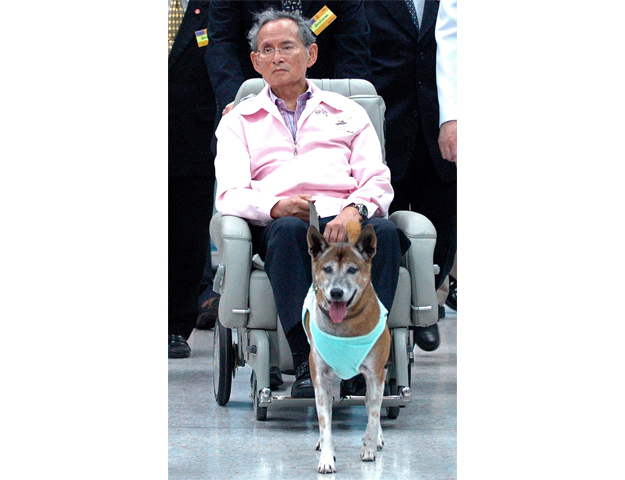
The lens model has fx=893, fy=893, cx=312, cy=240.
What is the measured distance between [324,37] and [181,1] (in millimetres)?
691

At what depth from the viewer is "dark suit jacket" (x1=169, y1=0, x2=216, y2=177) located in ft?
11.5

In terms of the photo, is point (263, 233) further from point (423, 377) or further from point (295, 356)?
point (423, 377)

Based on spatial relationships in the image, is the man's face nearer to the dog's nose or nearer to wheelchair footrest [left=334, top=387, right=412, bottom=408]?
the dog's nose

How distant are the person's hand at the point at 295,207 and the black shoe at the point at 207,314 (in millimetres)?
2124

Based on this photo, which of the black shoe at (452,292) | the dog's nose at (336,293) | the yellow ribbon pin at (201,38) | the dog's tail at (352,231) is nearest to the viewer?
the dog's nose at (336,293)

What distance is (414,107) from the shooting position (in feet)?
10.7

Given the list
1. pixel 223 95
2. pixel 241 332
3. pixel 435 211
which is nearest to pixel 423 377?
pixel 435 211

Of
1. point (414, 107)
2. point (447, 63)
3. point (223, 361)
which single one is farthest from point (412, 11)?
point (223, 361)

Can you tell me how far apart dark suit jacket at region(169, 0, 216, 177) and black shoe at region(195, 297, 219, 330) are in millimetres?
1171

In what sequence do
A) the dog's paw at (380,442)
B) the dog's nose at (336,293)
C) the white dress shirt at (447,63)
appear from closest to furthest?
the dog's nose at (336,293)
the dog's paw at (380,442)
the white dress shirt at (447,63)

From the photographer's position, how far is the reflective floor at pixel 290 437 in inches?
81.6

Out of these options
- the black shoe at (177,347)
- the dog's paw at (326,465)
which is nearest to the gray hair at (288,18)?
the dog's paw at (326,465)

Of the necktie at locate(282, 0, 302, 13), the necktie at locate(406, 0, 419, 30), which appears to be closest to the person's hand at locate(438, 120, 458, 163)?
the necktie at locate(406, 0, 419, 30)

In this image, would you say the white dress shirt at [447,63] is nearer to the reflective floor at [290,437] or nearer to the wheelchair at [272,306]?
the wheelchair at [272,306]
